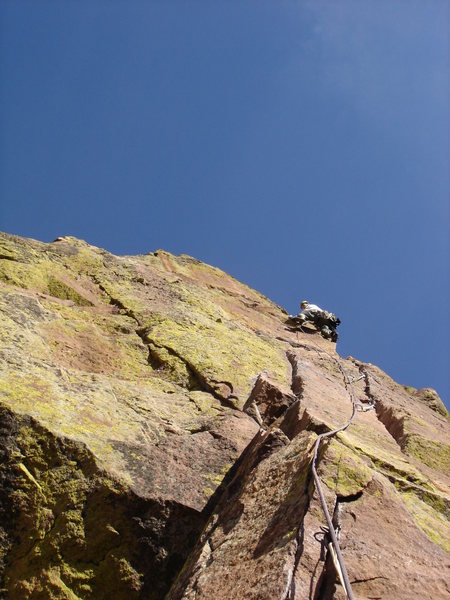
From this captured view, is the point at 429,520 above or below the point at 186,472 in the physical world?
above

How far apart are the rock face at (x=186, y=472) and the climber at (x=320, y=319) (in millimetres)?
7022

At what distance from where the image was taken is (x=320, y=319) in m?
20.0

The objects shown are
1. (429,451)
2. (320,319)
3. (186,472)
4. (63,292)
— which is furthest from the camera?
(320,319)

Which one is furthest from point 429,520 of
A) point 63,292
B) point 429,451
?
point 63,292

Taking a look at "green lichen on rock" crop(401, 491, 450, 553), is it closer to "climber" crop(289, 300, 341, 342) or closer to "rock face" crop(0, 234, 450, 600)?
"rock face" crop(0, 234, 450, 600)

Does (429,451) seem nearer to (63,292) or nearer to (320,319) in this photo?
(63,292)

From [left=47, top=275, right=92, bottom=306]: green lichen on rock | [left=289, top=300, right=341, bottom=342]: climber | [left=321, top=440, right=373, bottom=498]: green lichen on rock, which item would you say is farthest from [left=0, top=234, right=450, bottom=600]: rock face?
[left=289, top=300, right=341, bottom=342]: climber

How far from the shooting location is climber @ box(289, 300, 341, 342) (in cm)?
1969

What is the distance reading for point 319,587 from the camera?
4.59 meters

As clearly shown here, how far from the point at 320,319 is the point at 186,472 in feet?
44.0

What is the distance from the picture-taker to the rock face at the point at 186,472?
5184 millimetres

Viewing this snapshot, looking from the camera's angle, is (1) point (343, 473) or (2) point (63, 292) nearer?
(1) point (343, 473)

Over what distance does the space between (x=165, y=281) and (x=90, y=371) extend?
6.61 m

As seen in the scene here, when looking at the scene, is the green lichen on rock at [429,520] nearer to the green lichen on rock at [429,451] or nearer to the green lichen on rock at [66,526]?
the green lichen on rock at [429,451]
